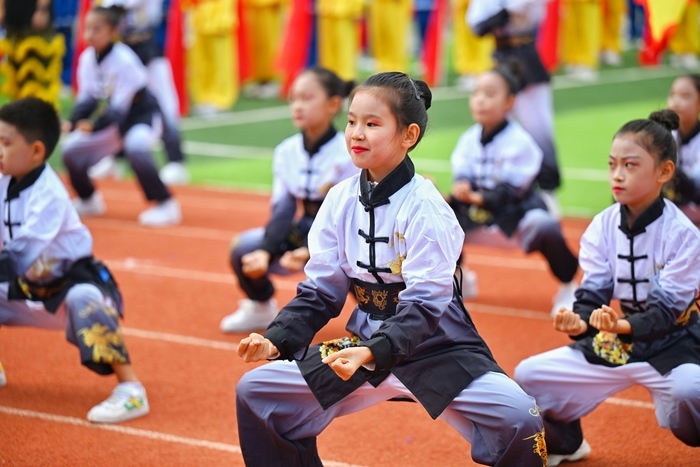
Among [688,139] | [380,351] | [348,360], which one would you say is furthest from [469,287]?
[348,360]

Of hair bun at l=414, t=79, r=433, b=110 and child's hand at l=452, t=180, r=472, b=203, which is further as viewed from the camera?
child's hand at l=452, t=180, r=472, b=203

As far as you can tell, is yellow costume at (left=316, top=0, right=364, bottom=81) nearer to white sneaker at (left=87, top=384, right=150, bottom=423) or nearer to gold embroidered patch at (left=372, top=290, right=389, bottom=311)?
white sneaker at (left=87, top=384, right=150, bottom=423)

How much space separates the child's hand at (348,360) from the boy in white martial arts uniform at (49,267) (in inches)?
59.6

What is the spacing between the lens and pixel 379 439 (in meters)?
3.89

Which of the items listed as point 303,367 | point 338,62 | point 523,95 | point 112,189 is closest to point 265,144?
point 112,189

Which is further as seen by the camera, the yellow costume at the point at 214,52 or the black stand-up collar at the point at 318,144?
the yellow costume at the point at 214,52

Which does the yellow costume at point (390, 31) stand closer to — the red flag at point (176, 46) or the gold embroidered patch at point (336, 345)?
the red flag at point (176, 46)

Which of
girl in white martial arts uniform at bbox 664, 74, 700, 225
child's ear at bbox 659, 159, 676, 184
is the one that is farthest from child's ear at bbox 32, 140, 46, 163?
girl in white martial arts uniform at bbox 664, 74, 700, 225

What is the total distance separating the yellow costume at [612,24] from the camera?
1683 cm

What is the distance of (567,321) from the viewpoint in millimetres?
3301

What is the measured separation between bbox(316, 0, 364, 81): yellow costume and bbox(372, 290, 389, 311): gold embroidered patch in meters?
10.4

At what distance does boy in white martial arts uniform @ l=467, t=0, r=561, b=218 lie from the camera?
23.5 feet

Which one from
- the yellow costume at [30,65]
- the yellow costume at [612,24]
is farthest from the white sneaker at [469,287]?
the yellow costume at [612,24]

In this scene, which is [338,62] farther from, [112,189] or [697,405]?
[697,405]
